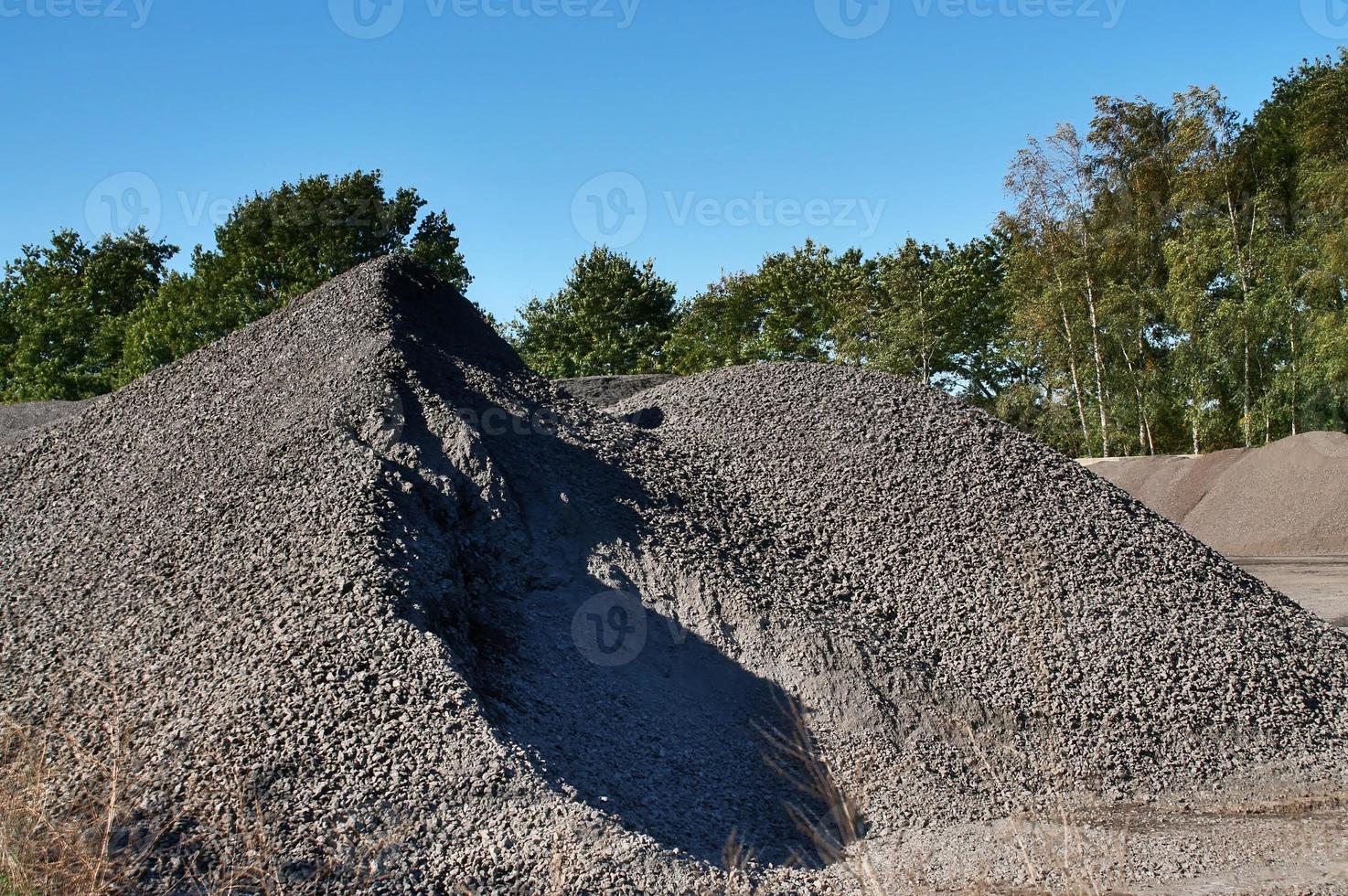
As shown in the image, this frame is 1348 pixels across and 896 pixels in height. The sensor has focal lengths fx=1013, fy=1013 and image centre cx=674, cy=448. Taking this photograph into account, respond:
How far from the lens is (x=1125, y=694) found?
6879mm

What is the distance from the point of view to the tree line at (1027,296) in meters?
24.5

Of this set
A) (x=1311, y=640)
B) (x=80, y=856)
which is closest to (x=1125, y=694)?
(x=1311, y=640)

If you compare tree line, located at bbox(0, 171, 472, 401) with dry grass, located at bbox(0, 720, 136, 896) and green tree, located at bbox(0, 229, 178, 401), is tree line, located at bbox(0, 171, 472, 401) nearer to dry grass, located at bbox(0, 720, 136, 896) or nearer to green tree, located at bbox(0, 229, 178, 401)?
green tree, located at bbox(0, 229, 178, 401)

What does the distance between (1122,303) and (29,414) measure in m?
24.9

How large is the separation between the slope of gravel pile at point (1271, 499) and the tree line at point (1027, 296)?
424 cm

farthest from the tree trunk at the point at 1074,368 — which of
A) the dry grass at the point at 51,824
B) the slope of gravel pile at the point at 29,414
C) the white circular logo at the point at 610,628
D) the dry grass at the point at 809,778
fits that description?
the dry grass at the point at 51,824

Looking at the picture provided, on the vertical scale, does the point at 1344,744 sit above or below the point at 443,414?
below

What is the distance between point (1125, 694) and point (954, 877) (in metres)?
2.60

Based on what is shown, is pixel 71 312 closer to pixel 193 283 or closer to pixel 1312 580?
pixel 193 283

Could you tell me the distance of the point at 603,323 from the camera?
35938mm

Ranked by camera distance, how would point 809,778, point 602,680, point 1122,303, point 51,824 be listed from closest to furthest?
point 51,824 < point 809,778 < point 602,680 < point 1122,303

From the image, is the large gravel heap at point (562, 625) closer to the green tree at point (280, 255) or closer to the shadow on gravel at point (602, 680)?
the shadow on gravel at point (602, 680)

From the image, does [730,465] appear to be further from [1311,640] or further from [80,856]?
[80,856]

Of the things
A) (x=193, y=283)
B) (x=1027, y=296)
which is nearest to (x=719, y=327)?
(x=1027, y=296)
